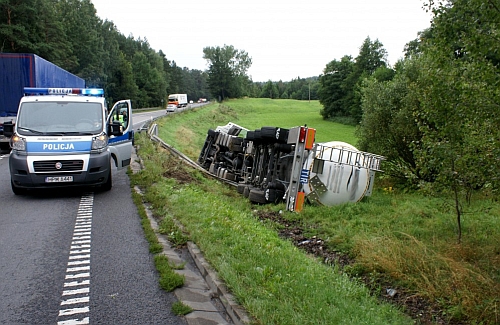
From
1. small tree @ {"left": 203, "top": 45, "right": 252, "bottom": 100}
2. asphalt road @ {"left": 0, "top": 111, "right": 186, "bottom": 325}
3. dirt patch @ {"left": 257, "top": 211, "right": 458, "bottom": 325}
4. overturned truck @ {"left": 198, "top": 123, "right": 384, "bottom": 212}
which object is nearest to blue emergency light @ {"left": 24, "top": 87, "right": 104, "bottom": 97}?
asphalt road @ {"left": 0, "top": 111, "right": 186, "bottom": 325}

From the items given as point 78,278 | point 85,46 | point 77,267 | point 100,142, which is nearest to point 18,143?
point 100,142

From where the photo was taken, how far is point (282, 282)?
16.2 ft

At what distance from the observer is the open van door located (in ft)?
37.3

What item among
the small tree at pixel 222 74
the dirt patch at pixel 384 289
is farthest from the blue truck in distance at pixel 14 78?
the small tree at pixel 222 74

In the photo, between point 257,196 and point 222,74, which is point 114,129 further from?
point 222,74

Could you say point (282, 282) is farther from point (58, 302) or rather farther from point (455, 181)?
point (455, 181)

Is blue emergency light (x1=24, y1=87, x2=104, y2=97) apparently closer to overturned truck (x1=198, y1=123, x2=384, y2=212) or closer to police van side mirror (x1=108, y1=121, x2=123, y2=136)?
police van side mirror (x1=108, y1=121, x2=123, y2=136)

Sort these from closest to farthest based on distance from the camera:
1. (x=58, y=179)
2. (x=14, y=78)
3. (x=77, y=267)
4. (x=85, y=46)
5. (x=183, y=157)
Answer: (x=77, y=267) < (x=58, y=179) < (x=14, y=78) < (x=183, y=157) < (x=85, y=46)

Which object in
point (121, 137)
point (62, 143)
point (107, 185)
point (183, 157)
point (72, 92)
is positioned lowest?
point (183, 157)

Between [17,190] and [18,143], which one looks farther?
[17,190]

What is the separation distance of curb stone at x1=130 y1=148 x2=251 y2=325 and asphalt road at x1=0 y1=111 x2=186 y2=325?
21cm

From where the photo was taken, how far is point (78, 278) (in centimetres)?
535

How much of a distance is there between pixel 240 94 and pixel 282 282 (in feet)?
372

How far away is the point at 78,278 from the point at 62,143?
5.23 meters
